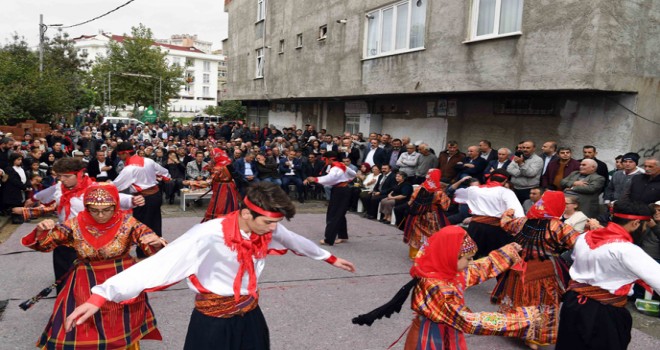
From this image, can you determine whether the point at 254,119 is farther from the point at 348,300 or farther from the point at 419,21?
the point at 348,300

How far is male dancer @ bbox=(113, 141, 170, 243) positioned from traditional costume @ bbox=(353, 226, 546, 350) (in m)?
5.40

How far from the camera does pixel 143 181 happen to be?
7.52m

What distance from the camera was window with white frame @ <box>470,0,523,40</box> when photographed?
385 inches

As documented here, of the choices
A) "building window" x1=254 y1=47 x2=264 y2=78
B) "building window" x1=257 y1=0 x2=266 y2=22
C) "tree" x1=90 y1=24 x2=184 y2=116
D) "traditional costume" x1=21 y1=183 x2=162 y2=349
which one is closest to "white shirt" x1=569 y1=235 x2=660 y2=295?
"traditional costume" x1=21 y1=183 x2=162 y2=349

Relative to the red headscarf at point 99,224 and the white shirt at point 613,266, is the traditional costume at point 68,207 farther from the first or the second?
the white shirt at point 613,266

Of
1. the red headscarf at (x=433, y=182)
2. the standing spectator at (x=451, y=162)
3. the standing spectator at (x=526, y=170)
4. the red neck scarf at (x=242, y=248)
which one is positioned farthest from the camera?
the standing spectator at (x=451, y=162)

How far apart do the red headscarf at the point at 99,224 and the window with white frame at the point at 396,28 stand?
1005 centimetres

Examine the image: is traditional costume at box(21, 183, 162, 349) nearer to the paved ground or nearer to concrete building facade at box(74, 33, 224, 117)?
the paved ground

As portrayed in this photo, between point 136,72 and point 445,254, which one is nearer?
point 445,254

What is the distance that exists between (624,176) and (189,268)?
715 cm

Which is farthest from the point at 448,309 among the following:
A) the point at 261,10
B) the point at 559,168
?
the point at 261,10

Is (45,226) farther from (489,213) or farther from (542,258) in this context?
(489,213)

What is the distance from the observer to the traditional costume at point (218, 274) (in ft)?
9.47

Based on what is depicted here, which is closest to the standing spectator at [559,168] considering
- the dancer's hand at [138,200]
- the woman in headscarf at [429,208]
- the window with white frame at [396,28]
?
the woman in headscarf at [429,208]
